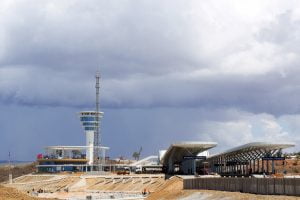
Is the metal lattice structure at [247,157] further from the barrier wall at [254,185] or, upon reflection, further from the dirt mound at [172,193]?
the barrier wall at [254,185]

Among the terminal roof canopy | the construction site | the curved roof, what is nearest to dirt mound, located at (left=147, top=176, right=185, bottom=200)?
the construction site

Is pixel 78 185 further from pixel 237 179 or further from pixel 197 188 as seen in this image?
pixel 237 179

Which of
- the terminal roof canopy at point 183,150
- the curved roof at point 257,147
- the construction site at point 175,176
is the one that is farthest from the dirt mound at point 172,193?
the terminal roof canopy at point 183,150

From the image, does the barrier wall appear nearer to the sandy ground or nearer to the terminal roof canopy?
the sandy ground

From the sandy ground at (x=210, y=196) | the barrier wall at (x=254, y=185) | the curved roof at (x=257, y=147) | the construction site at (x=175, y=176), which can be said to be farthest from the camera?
the curved roof at (x=257, y=147)

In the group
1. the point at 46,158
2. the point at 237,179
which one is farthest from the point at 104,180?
the point at 237,179

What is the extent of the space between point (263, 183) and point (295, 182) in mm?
6207

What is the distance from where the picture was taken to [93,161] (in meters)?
197

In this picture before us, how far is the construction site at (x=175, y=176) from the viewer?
223 feet

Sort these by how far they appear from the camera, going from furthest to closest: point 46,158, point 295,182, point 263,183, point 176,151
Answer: point 46,158
point 176,151
point 263,183
point 295,182

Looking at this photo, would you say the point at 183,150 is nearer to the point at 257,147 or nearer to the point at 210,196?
the point at 257,147

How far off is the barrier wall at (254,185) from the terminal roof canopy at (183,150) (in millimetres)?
61659

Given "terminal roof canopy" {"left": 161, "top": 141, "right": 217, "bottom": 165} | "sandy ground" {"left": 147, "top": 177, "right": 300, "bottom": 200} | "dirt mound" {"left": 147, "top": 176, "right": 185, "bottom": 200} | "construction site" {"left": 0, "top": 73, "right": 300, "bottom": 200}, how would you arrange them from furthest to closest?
"terminal roof canopy" {"left": 161, "top": 141, "right": 217, "bottom": 165}, "dirt mound" {"left": 147, "top": 176, "right": 185, "bottom": 200}, "construction site" {"left": 0, "top": 73, "right": 300, "bottom": 200}, "sandy ground" {"left": 147, "top": 177, "right": 300, "bottom": 200}

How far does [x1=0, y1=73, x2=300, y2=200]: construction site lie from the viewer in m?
68.0
